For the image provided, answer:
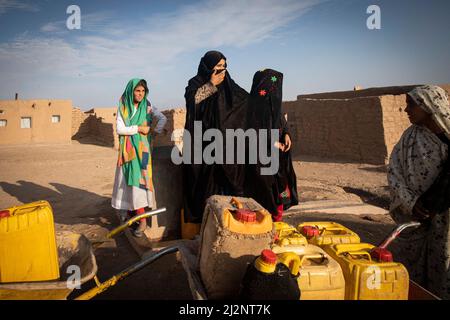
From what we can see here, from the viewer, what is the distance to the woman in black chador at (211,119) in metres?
2.95

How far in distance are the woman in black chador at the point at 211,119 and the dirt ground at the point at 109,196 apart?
72cm

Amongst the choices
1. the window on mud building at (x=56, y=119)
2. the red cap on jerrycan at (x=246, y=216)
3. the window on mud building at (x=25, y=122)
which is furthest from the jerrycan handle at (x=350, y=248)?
the window on mud building at (x=25, y=122)

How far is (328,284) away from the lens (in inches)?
64.6

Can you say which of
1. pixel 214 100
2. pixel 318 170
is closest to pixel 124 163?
pixel 214 100

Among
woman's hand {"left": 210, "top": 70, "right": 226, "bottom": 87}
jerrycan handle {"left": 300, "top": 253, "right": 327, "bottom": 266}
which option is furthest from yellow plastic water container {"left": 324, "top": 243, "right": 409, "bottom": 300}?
→ woman's hand {"left": 210, "top": 70, "right": 226, "bottom": 87}

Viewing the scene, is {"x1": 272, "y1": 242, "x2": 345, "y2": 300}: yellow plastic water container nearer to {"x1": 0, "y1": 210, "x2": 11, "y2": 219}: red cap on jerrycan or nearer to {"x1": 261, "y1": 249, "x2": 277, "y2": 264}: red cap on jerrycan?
{"x1": 261, "y1": 249, "x2": 277, "y2": 264}: red cap on jerrycan

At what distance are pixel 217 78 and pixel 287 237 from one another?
5.68 ft

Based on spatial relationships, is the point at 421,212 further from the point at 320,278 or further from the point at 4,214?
the point at 4,214

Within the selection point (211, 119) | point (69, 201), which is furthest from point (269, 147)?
point (69, 201)

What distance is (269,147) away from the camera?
3.06 m

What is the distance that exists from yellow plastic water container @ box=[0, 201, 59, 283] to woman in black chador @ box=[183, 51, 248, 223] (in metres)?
1.46

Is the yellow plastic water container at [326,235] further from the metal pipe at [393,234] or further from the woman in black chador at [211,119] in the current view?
the woman in black chador at [211,119]

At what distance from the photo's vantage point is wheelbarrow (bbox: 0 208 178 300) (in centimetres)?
155
